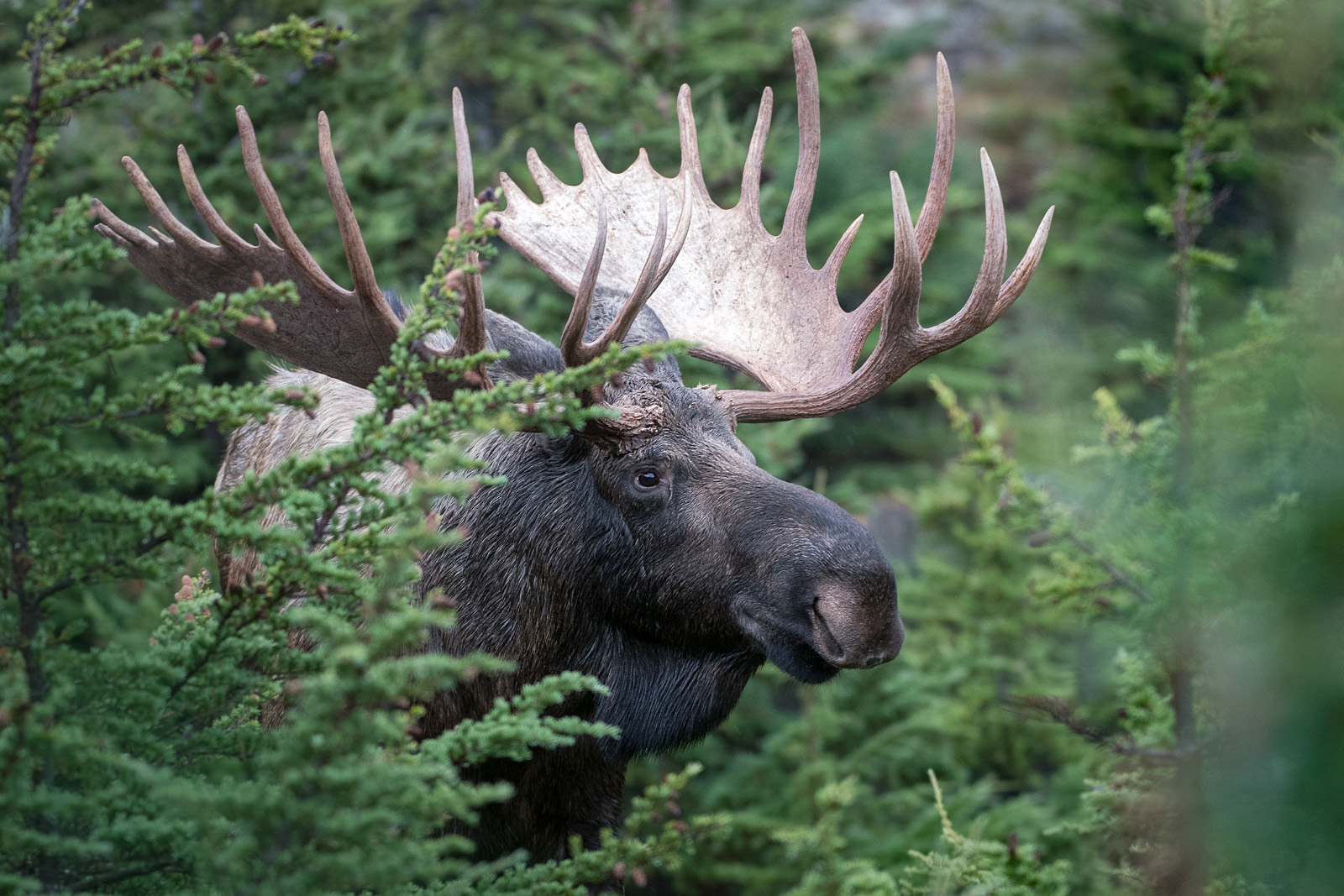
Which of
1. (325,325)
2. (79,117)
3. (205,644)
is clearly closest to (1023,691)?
(325,325)

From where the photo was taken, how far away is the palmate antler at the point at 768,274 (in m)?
3.21

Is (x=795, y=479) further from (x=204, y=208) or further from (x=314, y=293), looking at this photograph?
(x=204, y=208)

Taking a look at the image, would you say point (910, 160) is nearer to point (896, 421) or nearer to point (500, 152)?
point (896, 421)

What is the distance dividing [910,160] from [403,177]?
16.4 feet

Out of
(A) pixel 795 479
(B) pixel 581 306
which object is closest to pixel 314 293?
(B) pixel 581 306

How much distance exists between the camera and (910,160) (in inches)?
376

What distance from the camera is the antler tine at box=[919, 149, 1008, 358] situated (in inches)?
119

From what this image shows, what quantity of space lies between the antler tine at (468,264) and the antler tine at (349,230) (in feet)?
0.79

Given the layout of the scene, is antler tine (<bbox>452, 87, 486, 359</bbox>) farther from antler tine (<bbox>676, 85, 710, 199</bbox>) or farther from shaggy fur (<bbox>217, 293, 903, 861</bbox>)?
antler tine (<bbox>676, 85, 710, 199</bbox>)

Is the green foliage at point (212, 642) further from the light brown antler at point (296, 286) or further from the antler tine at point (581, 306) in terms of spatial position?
the light brown antler at point (296, 286)

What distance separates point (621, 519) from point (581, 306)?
0.61 meters

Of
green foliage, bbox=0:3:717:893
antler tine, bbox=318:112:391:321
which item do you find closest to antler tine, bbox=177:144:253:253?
antler tine, bbox=318:112:391:321

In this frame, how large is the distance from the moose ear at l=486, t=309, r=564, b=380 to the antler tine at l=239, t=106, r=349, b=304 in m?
0.41

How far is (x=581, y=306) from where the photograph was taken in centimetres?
275
